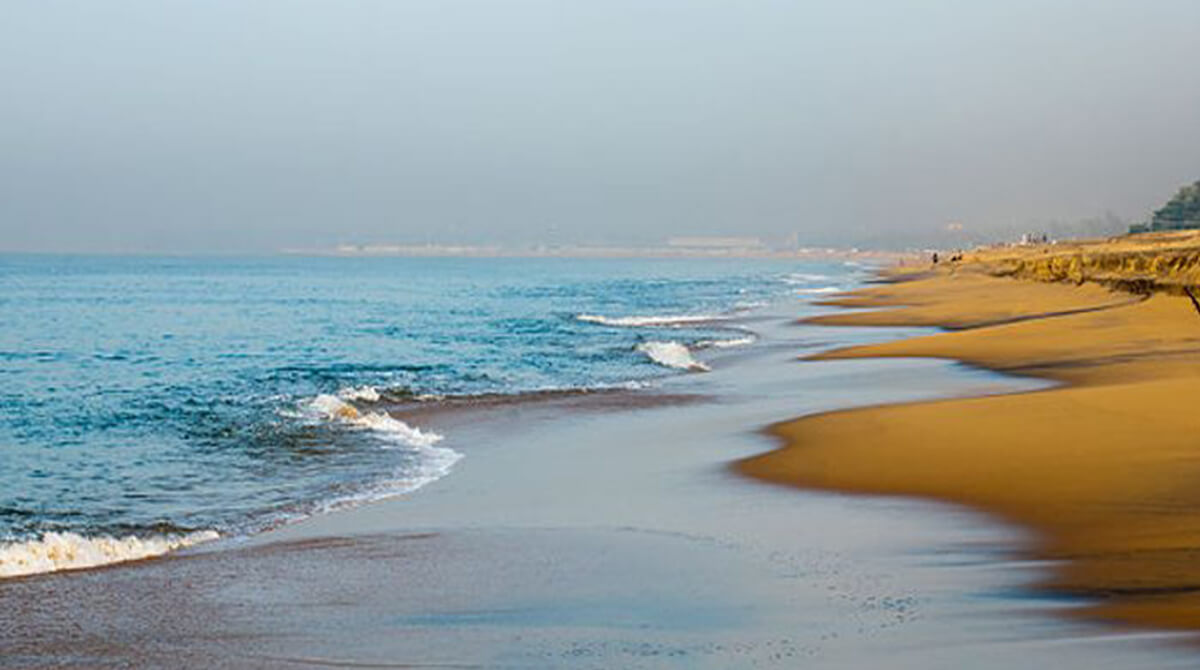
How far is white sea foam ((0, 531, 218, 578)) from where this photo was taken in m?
9.55

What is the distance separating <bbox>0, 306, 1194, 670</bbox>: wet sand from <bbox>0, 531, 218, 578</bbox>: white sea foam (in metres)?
0.31

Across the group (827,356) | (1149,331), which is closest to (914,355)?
(827,356)

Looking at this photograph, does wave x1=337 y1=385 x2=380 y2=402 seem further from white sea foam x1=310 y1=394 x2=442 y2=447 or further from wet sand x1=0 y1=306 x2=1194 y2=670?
wet sand x1=0 y1=306 x2=1194 y2=670

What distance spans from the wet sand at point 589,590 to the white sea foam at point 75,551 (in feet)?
1.02

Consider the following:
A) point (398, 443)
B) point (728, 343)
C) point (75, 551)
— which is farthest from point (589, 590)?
point (728, 343)

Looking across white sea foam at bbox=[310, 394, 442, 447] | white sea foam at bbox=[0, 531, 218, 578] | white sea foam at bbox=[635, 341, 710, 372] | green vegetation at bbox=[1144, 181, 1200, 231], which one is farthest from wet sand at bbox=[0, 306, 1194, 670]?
green vegetation at bbox=[1144, 181, 1200, 231]

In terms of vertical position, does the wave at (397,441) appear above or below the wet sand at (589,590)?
below

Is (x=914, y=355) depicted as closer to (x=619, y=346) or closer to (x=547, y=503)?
(x=619, y=346)

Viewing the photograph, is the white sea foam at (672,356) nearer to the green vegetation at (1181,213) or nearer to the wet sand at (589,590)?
the wet sand at (589,590)

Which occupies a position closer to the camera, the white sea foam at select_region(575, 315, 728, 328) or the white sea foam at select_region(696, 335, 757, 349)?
the white sea foam at select_region(696, 335, 757, 349)

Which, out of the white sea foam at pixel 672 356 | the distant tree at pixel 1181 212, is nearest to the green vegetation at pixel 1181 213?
the distant tree at pixel 1181 212

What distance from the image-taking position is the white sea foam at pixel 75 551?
9.55m

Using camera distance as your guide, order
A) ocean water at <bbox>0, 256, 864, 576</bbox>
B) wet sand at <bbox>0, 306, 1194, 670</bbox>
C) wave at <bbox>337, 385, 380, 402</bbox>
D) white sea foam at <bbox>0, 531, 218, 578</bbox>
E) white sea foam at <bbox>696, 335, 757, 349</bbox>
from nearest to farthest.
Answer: wet sand at <bbox>0, 306, 1194, 670</bbox>
white sea foam at <bbox>0, 531, 218, 578</bbox>
ocean water at <bbox>0, 256, 864, 576</bbox>
wave at <bbox>337, 385, 380, 402</bbox>
white sea foam at <bbox>696, 335, 757, 349</bbox>

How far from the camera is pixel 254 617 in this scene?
7812 millimetres
